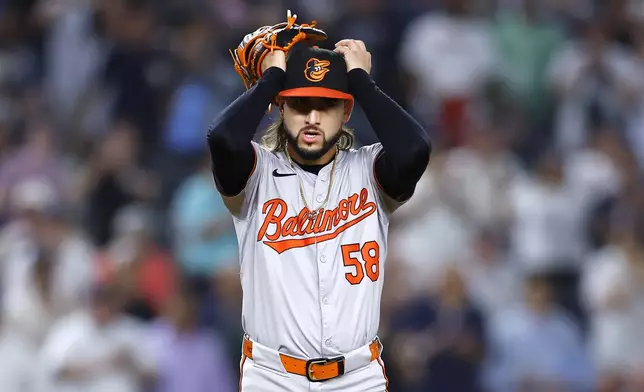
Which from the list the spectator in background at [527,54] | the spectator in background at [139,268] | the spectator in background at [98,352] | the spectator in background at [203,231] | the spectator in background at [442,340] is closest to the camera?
the spectator in background at [442,340]

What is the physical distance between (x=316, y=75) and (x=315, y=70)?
0.9 inches

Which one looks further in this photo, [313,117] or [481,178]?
[481,178]

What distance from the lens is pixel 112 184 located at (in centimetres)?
973

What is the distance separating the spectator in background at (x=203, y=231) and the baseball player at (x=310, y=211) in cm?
451

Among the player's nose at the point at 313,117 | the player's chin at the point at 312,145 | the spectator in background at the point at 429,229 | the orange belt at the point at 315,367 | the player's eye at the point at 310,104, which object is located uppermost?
the player's eye at the point at 310,104

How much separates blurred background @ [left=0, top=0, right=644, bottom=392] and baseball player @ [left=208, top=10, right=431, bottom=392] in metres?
3.47

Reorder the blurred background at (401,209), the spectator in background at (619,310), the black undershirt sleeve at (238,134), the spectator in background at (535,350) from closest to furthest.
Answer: the black undershirt sleeve at (238,134) < the blurred background at (401,209) < the spectator in background at (535,350) < the spectator in background at (619,310)

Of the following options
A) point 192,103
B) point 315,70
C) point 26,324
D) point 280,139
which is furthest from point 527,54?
point 315,70

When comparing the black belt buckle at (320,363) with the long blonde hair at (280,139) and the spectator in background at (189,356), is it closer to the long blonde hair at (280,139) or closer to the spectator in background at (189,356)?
the long blonde hair at (280,139)

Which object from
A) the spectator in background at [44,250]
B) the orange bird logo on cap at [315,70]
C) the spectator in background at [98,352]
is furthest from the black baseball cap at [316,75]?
the spectator in background at [44,250]

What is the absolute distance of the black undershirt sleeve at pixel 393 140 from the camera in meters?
4.54

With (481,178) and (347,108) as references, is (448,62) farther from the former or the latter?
(347,108)

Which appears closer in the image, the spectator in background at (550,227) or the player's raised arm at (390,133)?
the player's raised arm at (390,133)

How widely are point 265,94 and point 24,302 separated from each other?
4916mm
